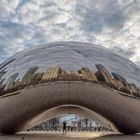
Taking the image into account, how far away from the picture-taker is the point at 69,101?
18328mm

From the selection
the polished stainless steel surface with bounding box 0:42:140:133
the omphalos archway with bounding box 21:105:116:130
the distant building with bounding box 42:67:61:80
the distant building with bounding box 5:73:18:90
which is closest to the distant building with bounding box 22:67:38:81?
the polished stainless steel surface with bounding box 0:42:140:133

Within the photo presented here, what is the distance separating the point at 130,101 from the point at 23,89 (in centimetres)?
476

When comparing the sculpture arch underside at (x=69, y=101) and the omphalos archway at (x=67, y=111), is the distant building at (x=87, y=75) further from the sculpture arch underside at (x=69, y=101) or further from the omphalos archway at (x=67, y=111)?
the omphalos archway at (x=67, y=111)

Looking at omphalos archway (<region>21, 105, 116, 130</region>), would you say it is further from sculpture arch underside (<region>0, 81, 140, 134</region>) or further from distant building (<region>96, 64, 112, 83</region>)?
distant building (<region>96, 64, 112, 83</region>)

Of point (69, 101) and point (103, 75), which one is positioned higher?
point (103, 75)

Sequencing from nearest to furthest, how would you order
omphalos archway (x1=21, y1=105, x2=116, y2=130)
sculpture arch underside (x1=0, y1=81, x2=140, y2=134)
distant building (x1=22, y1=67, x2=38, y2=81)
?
distant building (x1=22, y1=67, x2=38, y2=81) → sculpture arch underside (x1=0, y1=81, x2=140, y2=134) → omphalos archway (x1=21, y1=105, x2=116, y2=130)

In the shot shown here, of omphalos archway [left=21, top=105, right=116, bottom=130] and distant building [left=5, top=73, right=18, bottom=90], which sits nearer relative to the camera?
distant building [left=5, top=73, right=18, bottom=90]

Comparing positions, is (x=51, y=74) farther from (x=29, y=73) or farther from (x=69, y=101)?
(x=69, y=101)

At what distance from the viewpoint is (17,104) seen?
1717 centimetres

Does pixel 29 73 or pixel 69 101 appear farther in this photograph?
pixel 69 101

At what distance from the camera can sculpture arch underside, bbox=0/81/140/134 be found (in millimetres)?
16844

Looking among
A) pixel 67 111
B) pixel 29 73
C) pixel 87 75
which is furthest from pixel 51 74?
pixel 67 111

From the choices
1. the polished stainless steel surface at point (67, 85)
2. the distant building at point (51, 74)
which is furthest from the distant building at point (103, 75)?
the distant building at point (51, 74)

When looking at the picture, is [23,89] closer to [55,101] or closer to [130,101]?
[55,101]
